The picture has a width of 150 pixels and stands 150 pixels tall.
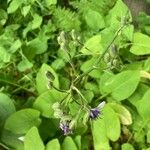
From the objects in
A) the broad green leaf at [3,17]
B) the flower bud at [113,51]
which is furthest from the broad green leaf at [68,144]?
the broad green leaf at [3,17]

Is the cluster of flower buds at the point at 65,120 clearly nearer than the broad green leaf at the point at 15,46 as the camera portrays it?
Yes

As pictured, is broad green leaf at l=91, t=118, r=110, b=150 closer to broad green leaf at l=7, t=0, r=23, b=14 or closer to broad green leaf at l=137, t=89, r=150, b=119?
broad green leaf at l=137, t=89, r=150, b=119

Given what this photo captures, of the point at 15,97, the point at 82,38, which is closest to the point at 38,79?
the point at 15,97

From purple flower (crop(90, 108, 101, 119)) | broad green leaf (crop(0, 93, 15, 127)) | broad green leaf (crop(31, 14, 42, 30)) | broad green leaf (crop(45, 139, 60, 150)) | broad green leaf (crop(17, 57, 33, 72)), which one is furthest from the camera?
broad green leaf (crop(31, 14, 42, 30))

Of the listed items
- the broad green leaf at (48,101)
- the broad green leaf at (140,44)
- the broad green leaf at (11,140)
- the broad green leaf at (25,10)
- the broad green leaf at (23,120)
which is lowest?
the broad green leaf at (11,140)

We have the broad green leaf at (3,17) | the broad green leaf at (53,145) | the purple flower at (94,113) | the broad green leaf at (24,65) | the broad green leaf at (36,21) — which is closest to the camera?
the purple flower at (94,113)

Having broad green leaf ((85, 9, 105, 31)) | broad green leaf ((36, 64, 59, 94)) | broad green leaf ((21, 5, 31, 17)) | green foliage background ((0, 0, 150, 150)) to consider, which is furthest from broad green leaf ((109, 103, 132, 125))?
broad green leaf ((21, 5, 31, 17))

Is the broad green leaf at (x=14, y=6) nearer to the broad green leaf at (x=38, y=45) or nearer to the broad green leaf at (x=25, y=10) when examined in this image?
the broad green leaf at (x=25, y=10)

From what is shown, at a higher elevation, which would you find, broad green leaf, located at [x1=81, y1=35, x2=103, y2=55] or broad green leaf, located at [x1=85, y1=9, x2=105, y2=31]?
broad green leaf, located at [x1=85, y1=9, x2=105, y2=31]
